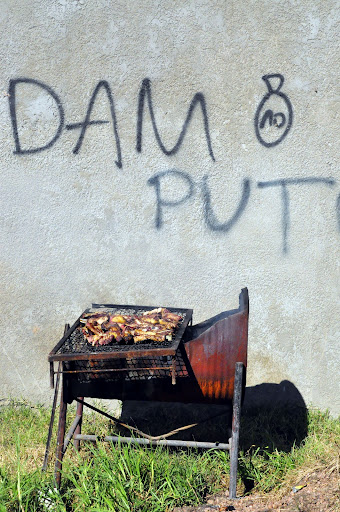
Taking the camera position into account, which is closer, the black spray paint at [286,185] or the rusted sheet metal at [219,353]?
the rusted sheet metal at [219,353]

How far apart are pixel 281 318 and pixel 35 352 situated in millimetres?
1898

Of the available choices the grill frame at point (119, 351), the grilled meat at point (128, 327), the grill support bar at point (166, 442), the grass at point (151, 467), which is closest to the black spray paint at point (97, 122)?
the grilled meat at point (128, 327)

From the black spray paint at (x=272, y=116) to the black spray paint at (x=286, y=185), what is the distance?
10.6 inches

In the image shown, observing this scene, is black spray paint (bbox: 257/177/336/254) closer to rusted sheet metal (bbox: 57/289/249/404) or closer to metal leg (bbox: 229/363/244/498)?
rusted sheet metal (bbox: 57/289/249/404)

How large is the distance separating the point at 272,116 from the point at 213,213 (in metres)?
0.80

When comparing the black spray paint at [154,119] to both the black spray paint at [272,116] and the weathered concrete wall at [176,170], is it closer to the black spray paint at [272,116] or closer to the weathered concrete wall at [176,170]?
the weathered concrete wall at [176,170]

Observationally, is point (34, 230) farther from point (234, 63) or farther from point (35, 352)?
point (234, 63)

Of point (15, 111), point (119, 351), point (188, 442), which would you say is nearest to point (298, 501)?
point (188, 442)

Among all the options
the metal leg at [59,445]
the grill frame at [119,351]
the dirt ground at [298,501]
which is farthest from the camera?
the metal leg at [59,445]

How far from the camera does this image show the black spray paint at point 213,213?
13.2 feet

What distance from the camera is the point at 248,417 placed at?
4199 mm

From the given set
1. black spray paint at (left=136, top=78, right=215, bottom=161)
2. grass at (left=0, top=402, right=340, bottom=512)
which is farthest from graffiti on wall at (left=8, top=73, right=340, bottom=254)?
grass at (left=0, top=402, right=340, bottom=512)

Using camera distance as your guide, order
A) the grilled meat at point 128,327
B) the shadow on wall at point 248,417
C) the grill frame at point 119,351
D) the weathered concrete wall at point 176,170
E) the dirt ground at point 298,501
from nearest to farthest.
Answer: the grill frame at point 119,351 → the dirt ground at point 298,501 → the grilled meat at point 128,327 → the weathered concrete wall at point 176,170 → the shadow on wall at point 248,417

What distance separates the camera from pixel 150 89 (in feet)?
12.9
